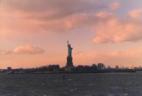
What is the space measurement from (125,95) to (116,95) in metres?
1.54

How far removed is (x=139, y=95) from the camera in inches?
3533

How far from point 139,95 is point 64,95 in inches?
509

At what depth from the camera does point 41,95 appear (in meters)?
93.3

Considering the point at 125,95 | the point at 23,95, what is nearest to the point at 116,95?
the point at 125,95

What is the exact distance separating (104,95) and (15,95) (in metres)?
15.3

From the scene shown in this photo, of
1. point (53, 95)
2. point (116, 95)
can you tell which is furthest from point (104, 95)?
point (53, 95)

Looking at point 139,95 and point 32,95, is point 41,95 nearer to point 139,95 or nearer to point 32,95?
point 32,95

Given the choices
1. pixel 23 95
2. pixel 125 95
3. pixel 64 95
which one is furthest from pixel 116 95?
pixel 23 95

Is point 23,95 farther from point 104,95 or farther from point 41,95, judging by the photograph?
point 104,95

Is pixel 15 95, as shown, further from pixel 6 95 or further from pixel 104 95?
pixel 104 95

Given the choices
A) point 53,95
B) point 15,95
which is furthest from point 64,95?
point 15,95

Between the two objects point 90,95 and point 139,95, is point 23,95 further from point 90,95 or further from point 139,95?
point 139,95

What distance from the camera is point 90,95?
9125 centimetres

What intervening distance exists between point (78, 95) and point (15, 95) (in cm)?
1085
